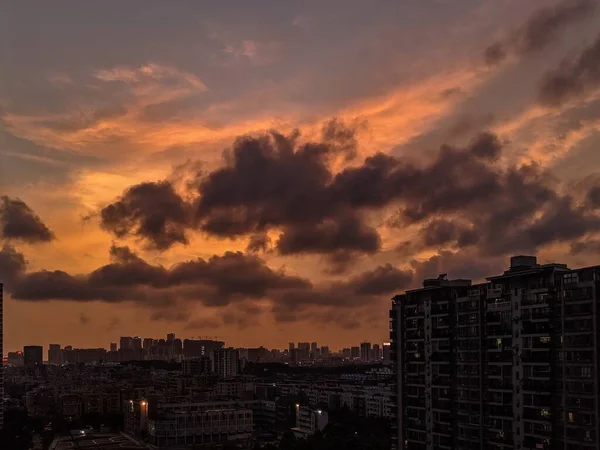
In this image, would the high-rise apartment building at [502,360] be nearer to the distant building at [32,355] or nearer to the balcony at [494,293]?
the balcony at [494,293]

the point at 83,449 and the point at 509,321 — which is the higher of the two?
the point at 509,321

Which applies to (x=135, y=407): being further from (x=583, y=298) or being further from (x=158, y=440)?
(x=583, y=298)

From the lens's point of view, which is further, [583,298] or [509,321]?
[509,321]

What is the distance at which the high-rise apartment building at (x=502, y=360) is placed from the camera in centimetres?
2092

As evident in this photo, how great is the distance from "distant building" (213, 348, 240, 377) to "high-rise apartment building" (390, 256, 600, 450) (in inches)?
3749

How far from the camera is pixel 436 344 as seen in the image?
27.0 meters

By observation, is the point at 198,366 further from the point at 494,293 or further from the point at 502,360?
the point at 502,360

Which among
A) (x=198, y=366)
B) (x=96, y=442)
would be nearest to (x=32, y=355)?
(x=198, y=366)

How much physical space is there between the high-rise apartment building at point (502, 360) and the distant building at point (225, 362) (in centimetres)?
9523

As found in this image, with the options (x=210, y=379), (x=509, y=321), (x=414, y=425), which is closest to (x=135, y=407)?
(x=210, y=379)

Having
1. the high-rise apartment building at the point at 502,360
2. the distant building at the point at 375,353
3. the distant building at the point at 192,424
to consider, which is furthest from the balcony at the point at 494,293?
the distant building at the point at 375,353

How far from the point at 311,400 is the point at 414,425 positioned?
40513 millimetres

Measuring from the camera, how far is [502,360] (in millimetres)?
23719

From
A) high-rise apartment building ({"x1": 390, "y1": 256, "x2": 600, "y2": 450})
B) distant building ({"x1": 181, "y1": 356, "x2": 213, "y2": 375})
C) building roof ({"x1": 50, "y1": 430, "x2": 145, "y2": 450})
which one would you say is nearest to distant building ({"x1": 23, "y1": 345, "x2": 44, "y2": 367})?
distant building ({"x1": 181, "y1": 356, "x2": 213, "y2": 375})
